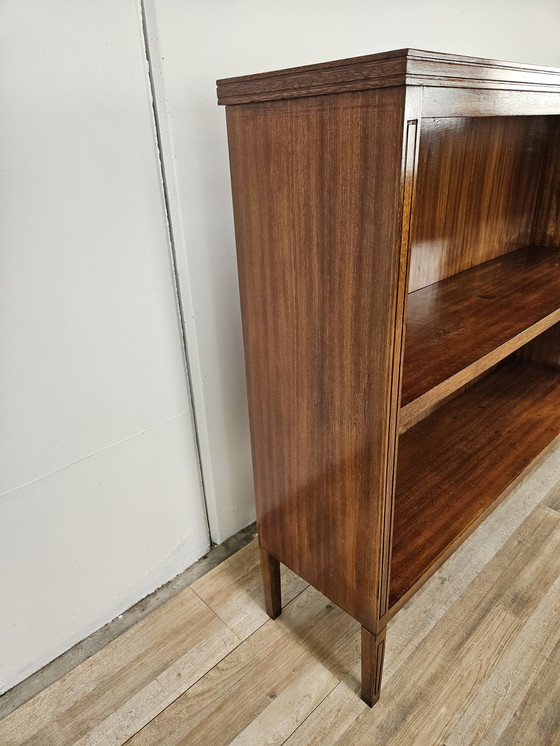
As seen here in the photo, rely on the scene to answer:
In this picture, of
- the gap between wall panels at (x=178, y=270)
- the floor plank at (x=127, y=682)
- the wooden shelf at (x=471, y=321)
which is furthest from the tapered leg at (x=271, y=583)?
the wooden shelf at (x=471, y=321)

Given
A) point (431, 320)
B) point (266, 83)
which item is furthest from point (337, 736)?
point (266, 83)

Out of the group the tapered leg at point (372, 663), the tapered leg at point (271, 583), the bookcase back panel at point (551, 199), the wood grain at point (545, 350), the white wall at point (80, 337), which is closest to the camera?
the white wall at point (80, 337)

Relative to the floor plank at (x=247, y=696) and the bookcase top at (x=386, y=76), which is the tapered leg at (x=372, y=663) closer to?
the floor plank at (x=247, y=696)

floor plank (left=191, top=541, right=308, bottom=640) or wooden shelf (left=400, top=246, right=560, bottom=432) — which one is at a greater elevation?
wooden shelf (left=400, top=246, right=560, bottom=432)

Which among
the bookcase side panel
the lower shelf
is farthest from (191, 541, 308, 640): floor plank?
the lower shelf

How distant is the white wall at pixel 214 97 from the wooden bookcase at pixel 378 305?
0.22 m

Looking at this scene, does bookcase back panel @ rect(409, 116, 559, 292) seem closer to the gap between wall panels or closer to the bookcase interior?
the bookcase interior

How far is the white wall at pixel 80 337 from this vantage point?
0.84 m

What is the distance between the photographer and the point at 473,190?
4.49ft

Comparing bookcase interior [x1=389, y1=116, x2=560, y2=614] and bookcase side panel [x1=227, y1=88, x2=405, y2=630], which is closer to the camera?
bookcase side panel [x1=227, y1=88, x2=405, y2=630]

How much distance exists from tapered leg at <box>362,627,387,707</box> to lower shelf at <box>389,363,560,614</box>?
0.23 ft

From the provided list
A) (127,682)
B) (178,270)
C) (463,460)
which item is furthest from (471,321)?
(127,682)

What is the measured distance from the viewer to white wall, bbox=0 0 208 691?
0.84 metres

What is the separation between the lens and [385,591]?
0.92 m
